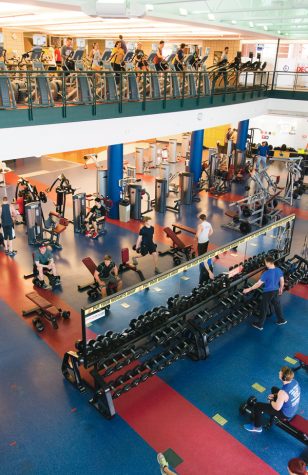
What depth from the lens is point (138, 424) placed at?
582 cm

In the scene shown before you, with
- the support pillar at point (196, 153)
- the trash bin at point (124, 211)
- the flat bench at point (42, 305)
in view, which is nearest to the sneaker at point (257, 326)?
the flat bench at point (42, 305)

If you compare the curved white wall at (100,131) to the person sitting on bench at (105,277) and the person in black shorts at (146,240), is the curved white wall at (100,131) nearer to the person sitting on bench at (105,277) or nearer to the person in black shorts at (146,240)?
the person in black shorts at (146,240)

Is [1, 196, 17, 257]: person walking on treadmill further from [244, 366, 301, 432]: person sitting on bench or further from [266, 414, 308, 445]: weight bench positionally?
[266, 414, 308, 445]: weight bench

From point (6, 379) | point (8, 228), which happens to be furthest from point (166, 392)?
point (8, 228)

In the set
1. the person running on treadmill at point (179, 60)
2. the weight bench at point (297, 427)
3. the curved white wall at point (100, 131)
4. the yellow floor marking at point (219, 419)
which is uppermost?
the person running on treadmill at point (179, 60)

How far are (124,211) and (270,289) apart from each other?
662 cm

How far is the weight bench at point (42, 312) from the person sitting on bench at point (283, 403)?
3.96 meters

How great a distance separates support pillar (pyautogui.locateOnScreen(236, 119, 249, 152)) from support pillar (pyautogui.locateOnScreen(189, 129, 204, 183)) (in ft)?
15.5

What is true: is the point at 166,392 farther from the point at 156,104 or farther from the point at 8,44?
the point at 8,44

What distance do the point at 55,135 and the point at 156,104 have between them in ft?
11.8

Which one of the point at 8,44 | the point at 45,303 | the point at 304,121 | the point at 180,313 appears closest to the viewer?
the point at 180,313

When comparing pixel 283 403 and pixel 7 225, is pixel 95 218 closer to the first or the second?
pixel 7 225

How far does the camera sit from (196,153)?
1638cm

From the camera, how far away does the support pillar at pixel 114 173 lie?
12.9 meters
